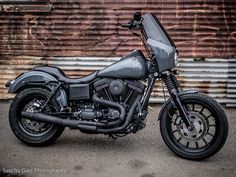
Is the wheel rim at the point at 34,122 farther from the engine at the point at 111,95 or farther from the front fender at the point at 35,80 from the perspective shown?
the engine at the point at 111,95

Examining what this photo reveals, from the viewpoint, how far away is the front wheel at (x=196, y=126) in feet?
15.4

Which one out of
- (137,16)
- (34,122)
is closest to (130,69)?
(137,16)

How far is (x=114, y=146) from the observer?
5.30 metres

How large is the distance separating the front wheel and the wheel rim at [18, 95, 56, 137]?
1.53 meters

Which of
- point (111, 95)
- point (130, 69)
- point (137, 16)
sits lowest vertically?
point (111, 95)

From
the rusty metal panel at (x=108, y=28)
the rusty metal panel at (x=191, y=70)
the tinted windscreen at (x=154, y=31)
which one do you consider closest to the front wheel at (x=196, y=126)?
the tinted windscreen at (x=154, y=31)

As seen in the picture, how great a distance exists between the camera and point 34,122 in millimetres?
5289

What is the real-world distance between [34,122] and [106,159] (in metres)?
1.12

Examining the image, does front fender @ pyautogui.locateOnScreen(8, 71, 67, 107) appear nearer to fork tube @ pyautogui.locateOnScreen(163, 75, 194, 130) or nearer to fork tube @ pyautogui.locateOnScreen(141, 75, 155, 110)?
fork tube @ pyautogui.locateOnScreen(141, 75, 155, 110)

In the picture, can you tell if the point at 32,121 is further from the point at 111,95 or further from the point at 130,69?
the point at 130,69

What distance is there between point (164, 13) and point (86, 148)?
2785mm

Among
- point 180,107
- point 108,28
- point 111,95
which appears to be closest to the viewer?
point 180,107

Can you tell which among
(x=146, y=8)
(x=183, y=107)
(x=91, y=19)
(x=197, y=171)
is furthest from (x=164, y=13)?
(x=197, y=171)

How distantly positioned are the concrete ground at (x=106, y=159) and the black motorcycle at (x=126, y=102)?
0.18m
